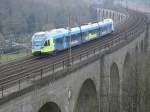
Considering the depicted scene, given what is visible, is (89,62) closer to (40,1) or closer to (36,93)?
(36,93)

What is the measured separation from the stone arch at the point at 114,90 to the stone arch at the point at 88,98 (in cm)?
558

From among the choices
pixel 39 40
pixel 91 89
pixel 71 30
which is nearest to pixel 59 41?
pixel 39 40

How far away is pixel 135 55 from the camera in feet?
182

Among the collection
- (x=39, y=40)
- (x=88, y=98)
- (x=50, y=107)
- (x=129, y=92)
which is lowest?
(x=129, y=92)

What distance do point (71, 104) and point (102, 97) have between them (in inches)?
382

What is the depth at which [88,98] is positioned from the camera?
3575 cm

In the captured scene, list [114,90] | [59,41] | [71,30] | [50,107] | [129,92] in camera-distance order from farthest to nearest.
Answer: [129,92]
[114,90]
[71,30]
[59,41]
[50,107]

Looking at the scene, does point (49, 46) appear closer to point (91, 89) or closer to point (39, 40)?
point (39, 40)

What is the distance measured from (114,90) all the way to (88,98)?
31.2 ft

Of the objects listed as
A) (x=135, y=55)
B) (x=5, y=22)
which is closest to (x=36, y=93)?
(x=135, y=55)

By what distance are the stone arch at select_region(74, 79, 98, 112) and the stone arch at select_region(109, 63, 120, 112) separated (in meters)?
5.58

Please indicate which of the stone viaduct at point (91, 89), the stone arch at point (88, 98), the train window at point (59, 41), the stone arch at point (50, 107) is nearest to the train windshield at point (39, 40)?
the train window at point (59, 41)

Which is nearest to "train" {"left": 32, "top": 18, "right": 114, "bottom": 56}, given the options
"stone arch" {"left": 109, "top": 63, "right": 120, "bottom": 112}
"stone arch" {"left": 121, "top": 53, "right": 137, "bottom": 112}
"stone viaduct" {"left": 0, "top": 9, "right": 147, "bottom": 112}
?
"stone viaduct" {"left": 0, "top": 9, "right": 147, "bottom": 112}

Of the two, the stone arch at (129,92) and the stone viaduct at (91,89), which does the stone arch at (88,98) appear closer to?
the stone viaduct at (91,89)
